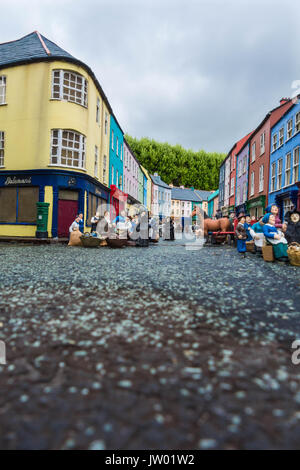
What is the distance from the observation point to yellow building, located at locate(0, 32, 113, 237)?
61.1 feet

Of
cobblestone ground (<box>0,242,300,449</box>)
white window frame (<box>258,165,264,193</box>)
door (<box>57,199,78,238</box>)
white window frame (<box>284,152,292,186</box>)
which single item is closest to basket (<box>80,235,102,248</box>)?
door (<box>57,199,78,238</box>)

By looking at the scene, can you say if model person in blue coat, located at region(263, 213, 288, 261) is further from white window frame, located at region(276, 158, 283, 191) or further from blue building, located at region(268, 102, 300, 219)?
white window frame, located at region(276, 158, 283, 191)

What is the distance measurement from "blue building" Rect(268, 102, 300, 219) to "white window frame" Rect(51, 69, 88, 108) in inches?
579

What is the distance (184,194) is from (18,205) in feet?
193

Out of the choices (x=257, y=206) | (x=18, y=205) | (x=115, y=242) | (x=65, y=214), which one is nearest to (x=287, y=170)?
(x=257, y=206)

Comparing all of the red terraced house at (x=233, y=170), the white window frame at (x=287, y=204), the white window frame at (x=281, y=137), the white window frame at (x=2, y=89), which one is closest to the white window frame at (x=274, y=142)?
the white window frame at (x=281, y=137)

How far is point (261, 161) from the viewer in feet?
87.4

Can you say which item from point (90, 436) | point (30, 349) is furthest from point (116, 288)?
point (90, 436)

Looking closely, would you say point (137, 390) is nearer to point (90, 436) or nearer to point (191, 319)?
point (90, 436)

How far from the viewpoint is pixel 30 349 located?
2.71m

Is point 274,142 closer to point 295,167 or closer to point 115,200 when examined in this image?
point 295,167
